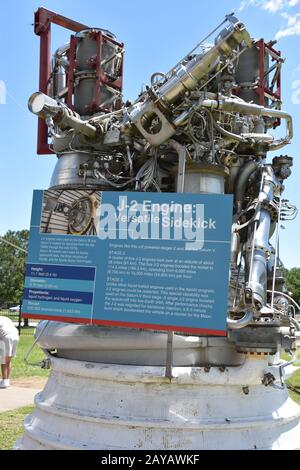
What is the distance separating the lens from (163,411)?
4539 millimetres

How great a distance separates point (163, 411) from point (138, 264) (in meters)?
1.37

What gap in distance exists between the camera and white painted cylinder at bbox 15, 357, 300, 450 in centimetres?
447

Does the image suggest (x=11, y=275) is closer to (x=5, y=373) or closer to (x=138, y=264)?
(x=5, y=373)

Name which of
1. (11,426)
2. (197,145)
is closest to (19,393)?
(11,426)

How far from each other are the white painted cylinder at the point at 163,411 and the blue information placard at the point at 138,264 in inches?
32.3

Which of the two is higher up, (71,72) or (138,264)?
(71,72)

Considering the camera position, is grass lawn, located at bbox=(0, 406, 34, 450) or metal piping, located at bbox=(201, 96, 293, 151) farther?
grass lawn, located at bbox=(0, 406, 34, 450)

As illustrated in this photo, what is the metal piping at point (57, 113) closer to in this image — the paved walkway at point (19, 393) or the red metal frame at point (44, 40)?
the red metal frame at point (44, 40)

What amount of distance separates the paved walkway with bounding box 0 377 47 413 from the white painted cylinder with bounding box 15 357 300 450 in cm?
403

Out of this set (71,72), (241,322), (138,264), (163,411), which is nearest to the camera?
(138,264)

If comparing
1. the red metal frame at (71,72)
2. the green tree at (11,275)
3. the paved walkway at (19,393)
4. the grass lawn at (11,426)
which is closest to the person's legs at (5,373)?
the paved walkway at (19,393)

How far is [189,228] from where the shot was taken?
417 centimetres

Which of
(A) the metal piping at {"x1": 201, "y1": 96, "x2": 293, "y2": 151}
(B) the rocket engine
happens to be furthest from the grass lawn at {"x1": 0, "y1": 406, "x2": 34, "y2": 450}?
(A) the metal piping at {"x1": 201, "y1": 96, "x2": 293, "y2": 151}

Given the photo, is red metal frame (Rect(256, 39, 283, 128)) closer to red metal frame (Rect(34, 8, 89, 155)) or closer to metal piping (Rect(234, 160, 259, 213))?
metal piping (Rect(234, 160, 259, 213))
